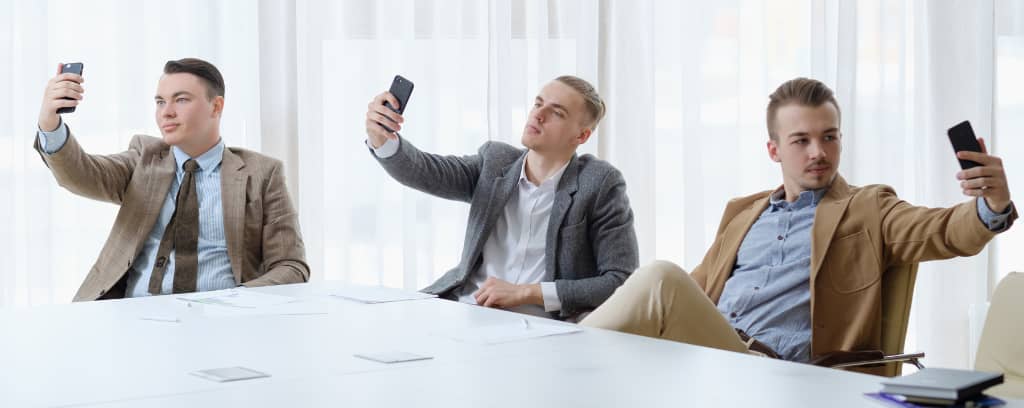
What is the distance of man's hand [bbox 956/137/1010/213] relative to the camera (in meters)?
2.25

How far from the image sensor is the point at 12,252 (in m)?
3.28

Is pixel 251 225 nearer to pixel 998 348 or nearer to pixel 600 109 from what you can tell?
pixel 600 109

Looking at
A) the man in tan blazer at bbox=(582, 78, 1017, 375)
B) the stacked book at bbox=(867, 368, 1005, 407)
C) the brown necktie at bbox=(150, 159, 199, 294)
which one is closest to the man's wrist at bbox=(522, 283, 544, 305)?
the man in tan blazer at bbox=(582, 78, 1017, 375)

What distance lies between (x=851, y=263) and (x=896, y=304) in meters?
0.14

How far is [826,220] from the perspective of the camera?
8.56ft

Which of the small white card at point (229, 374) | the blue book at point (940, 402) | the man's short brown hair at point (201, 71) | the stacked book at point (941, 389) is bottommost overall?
the small white card at point (229, 374)

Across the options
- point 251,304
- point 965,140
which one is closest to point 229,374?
point 251,304

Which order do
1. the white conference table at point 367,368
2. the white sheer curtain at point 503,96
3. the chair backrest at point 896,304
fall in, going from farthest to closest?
the white sheer curtain at point 503,96 → the chair backrest at point 896,304 → the white conference table at point 367,368

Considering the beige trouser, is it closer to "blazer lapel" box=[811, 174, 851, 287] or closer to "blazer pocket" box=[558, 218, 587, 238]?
"blazer lapel" box=[811, 174, 851, 287]

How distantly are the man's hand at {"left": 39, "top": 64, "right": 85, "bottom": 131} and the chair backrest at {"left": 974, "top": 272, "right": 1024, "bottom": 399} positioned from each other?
236 cm

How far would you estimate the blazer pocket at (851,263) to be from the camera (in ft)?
8.28

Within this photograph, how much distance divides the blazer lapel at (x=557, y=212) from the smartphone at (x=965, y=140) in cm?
109

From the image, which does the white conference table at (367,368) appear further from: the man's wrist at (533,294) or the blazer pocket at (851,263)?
the blazer pocket at (851,263)

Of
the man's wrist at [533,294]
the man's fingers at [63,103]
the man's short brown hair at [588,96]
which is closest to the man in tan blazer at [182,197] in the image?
the man's fingers at [63,103]
